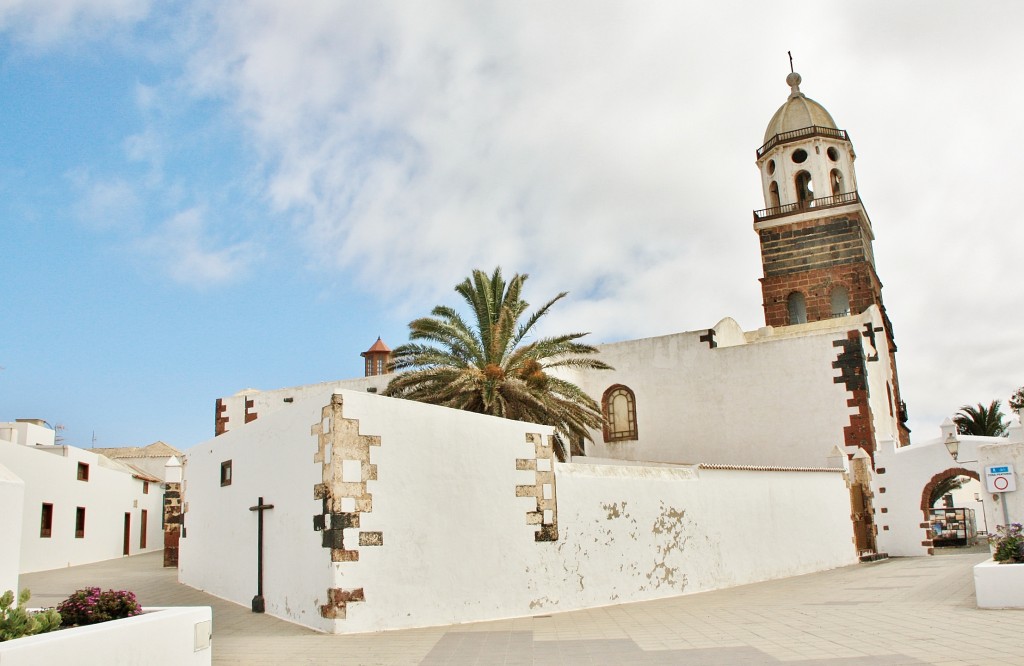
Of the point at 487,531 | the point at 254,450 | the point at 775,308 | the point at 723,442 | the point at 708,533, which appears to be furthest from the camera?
the point at 775,308

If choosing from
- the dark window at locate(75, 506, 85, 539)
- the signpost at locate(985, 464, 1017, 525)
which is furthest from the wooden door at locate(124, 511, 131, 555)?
the signpost at locate(985, 464, 1017, 525)

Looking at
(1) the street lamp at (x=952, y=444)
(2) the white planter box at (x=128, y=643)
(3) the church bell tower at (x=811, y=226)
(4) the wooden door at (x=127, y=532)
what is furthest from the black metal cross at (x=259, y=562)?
(3) the church bell tower at (x=811, y=226)

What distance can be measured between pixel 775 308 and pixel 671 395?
11.0 m

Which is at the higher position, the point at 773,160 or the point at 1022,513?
the point at 773,160

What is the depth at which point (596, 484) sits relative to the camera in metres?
12.9

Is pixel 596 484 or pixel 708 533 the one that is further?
pixel 708 533

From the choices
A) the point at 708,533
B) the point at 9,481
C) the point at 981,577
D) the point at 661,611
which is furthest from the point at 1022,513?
the point at 9,481

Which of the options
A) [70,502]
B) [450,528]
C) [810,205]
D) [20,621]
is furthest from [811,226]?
[20,621]

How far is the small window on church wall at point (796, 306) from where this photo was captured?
33.1 meters

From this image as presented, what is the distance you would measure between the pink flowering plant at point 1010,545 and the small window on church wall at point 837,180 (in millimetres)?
24709

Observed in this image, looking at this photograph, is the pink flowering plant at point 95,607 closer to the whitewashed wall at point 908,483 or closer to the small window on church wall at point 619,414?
the small window on church wall at point 619,414

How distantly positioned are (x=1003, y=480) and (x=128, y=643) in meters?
12.7

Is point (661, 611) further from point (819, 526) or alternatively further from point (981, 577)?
point (819, 526)

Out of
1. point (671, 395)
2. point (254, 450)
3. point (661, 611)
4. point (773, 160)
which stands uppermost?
point (773, 160)
